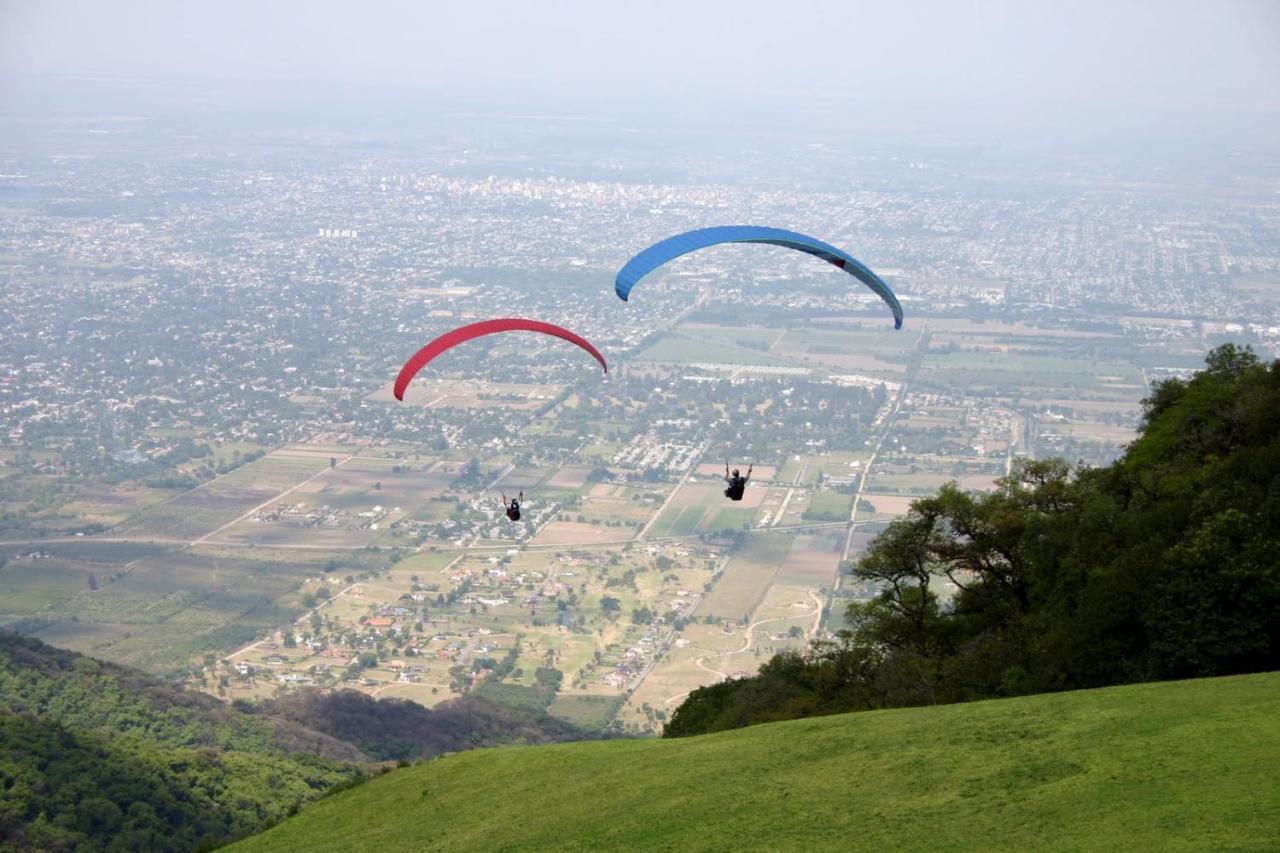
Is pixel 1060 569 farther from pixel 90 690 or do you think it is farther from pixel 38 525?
pixel 38 525

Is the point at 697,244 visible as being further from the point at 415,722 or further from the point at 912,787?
the point at 415,722

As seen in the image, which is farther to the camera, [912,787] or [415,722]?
[415,722]

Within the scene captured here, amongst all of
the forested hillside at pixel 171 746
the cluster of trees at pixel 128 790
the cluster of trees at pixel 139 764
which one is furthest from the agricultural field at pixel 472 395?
the cluster of trees at pixel 128 790

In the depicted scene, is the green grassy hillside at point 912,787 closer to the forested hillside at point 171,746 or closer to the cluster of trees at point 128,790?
the forested hillside at point 171,746

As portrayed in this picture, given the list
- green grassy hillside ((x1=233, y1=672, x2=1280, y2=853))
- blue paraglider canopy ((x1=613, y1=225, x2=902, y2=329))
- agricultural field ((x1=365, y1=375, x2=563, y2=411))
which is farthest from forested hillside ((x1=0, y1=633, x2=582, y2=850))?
agricultural field ((x1=365, y1=375, x2=563, y2=411))

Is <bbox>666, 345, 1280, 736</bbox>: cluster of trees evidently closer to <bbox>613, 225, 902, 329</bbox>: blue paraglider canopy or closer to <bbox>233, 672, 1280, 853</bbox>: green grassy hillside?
<bbox>233, 672, 1280, 853</bbox>: green grassy hillside

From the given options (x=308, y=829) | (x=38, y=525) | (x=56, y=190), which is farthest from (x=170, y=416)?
(x=56, y=190)

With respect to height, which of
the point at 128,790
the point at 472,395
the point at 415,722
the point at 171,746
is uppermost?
the point at 128,790

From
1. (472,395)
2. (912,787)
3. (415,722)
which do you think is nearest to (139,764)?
(415,722)
